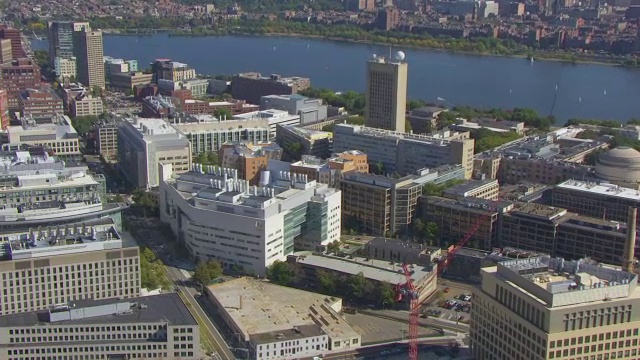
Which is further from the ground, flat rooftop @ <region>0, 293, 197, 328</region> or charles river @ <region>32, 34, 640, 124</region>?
charles river @ <region>32, 34, 640, 124</region>

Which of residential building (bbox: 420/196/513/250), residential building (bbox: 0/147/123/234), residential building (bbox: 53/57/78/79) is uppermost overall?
residential building (bbox: 53/57/78/79)

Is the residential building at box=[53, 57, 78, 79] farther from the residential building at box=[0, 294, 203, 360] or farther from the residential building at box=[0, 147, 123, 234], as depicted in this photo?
the residential building at box=[0, 294, 203, 360]

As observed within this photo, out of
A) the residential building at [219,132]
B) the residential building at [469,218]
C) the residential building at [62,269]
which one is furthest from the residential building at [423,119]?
the residential building at [62,269]

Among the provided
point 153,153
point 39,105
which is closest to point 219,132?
point 153,153

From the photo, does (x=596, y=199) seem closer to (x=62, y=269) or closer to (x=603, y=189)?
(x=603, y=189)

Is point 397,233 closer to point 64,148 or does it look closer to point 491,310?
point 491,310

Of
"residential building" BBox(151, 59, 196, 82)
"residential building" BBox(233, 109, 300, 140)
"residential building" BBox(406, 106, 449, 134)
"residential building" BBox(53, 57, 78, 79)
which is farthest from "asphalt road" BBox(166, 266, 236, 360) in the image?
"residential building" BBox(53, 57, 78, 79)
